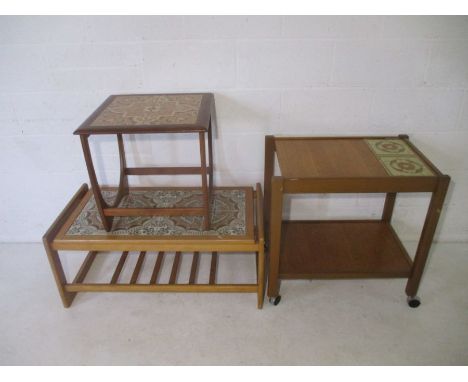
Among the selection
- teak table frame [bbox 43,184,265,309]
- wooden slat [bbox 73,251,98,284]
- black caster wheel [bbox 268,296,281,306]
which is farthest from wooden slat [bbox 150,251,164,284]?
black caster wheel [bbox 268,296,281,306]

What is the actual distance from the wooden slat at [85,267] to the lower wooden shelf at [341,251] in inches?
40.8

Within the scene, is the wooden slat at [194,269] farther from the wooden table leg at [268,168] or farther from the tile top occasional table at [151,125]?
the wooden table leg at [268,168]

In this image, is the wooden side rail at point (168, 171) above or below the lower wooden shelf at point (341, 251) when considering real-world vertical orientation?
above

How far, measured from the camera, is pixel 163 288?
68.6 inches

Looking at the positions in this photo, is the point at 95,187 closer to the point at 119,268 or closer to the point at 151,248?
the point at 151,248

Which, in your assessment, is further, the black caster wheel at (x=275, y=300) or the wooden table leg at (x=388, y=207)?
the wooden table leg at (x=388, y=207)

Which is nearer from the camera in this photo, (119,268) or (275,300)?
(275,300)

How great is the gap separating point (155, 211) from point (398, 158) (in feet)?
3.67

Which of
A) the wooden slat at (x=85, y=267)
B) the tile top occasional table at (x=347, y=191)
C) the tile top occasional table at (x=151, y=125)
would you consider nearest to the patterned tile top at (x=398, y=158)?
the tile top occasional table at (x=347, y=191)

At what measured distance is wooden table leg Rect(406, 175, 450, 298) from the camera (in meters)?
1.44

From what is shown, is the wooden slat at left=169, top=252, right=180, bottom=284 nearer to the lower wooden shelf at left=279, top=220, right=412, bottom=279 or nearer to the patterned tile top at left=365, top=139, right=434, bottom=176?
the lower wooden shelf at left=279, top=220, right=412, bottom=279

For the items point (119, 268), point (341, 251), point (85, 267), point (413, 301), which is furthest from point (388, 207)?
point (85, 267)

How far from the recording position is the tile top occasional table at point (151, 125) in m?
1.39
